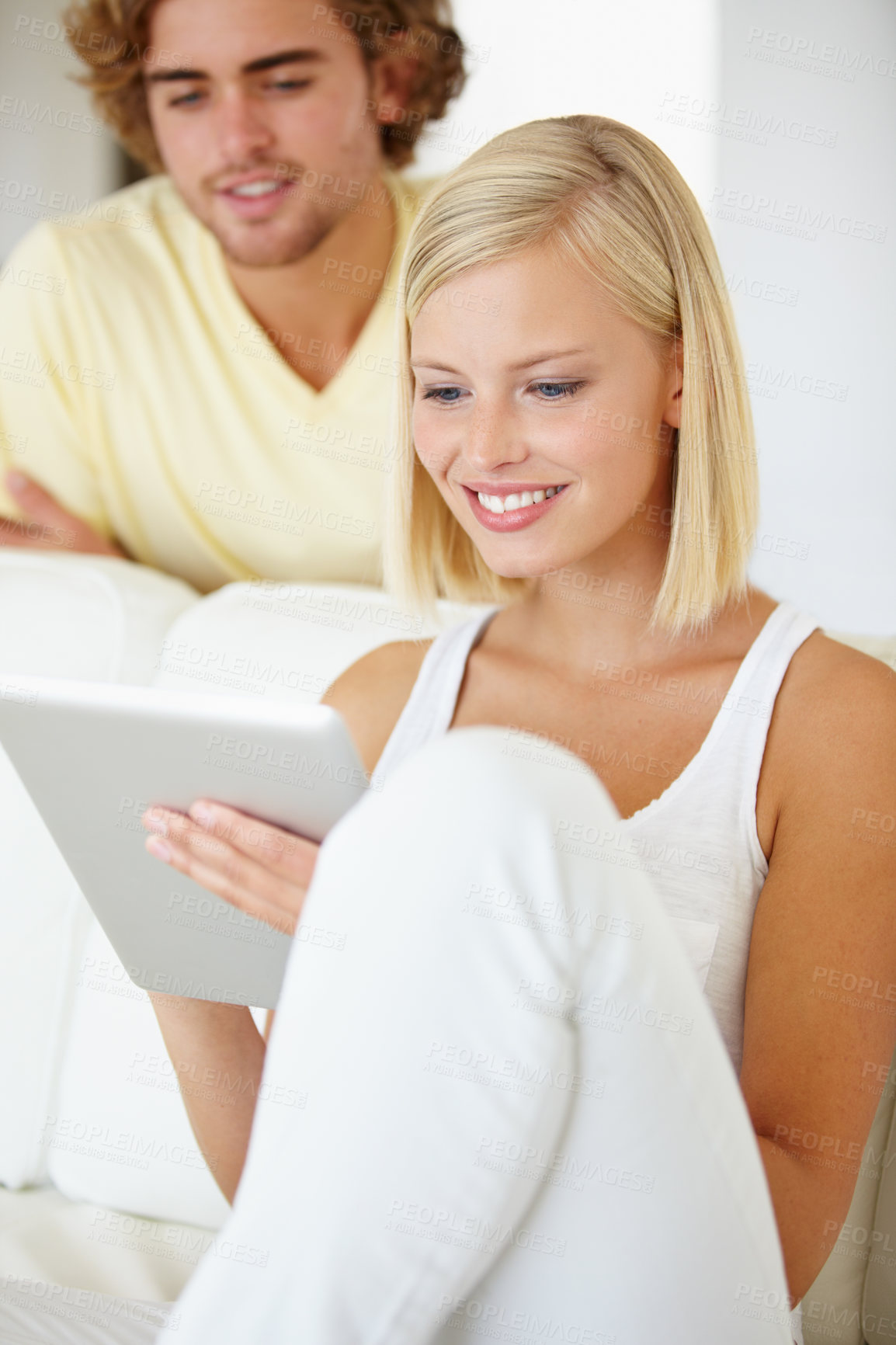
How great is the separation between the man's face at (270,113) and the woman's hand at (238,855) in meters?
1.14

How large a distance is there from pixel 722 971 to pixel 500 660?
0.35m

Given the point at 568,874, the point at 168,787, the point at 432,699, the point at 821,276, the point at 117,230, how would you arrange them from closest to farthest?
the point at 568,874 → the point at 168,787 → the point at 432,699 → the point at 821,276 → the point at 117,230

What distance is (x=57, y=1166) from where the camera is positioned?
1.18m

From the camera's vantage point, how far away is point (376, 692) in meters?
1.11

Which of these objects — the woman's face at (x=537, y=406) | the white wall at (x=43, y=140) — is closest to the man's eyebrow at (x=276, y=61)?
the white wall at (x=43, y=140)

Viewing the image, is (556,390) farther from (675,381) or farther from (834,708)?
(834,708)

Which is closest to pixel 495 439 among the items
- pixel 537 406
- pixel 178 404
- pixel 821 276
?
pixel 537 406

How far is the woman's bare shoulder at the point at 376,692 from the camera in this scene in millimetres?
1097

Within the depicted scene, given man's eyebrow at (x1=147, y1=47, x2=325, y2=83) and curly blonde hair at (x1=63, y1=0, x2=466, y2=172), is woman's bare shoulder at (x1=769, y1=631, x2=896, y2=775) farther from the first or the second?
man's eyebrow at (x1=147, y1=47, x2=325, y2=83)

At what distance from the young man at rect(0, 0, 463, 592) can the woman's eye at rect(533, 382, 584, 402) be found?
718 mm

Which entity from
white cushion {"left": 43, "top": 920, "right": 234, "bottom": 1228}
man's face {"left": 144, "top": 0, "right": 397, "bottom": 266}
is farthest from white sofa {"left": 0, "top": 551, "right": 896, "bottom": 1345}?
man's face {"left": 144, "top": 0, "right": 397, "bottom": 266}

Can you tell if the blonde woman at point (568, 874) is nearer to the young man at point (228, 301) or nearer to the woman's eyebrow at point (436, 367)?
the woman's eyebrow at point (436, 367)

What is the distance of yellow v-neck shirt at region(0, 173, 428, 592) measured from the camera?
5.33ft

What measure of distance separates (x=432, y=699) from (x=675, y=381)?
344 millimetres
